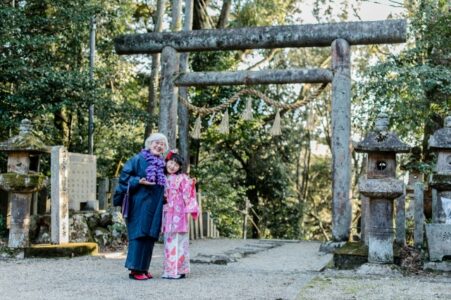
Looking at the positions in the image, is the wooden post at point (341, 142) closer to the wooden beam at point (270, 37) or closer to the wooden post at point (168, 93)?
the wooden beam at point (270, 37)

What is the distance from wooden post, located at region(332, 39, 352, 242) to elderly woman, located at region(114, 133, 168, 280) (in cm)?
350

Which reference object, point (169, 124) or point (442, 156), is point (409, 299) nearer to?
point (442, 156)

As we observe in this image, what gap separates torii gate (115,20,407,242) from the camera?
8.91 meters

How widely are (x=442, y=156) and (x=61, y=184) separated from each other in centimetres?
548

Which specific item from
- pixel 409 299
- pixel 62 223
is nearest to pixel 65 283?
pixel 62 223

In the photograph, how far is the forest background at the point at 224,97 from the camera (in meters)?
10.5

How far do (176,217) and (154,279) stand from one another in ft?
2.38

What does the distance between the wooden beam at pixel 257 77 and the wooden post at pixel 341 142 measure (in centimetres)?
26

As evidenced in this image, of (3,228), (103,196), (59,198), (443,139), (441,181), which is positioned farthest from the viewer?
(103,196)

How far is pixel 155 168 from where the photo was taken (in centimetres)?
629

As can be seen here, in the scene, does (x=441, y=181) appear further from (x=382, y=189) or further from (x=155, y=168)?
(x=155, y=168)

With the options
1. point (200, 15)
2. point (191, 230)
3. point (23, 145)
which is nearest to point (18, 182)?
point (23, 145)

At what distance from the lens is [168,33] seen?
1010cm

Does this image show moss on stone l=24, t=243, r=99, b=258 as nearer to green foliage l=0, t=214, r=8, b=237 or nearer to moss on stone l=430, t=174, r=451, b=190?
green foliage l=0, t=214, r=8, b=237
